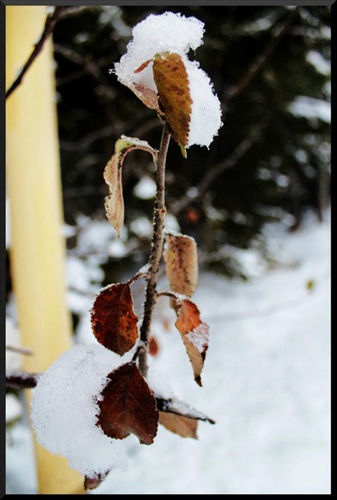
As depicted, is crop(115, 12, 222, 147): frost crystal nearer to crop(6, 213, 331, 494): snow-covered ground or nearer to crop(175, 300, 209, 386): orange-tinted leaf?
crop(175, 300, 209, 386): orange-tinted leaf

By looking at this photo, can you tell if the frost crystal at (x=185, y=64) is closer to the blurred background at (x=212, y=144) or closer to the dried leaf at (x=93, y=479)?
the dried leaf at (x=93, y=479)

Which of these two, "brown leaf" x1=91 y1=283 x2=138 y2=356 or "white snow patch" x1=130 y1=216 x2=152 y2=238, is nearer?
"brown leaf" x1=91 y1=283 x2=138 y2=356

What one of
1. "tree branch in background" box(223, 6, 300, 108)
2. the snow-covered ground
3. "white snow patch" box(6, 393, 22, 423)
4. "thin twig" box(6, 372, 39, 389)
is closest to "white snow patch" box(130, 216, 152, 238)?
the snow-covered ground

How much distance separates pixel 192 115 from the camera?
5.9 inches

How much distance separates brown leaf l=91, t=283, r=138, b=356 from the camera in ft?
0.59

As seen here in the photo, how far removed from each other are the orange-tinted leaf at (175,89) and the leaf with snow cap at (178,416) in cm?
14

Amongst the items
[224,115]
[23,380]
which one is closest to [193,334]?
[23,380]

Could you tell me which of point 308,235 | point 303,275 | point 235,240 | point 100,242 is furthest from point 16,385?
point 308,235

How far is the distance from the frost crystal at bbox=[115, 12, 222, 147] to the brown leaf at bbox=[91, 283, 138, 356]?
7 cm

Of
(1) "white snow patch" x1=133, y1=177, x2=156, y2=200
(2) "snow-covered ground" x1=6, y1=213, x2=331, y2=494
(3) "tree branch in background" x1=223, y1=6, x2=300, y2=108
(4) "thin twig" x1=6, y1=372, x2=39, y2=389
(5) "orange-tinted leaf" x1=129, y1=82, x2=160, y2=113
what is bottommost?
(2) "snow-covered ground" x1=6, y1=213, x2=331, y2=494

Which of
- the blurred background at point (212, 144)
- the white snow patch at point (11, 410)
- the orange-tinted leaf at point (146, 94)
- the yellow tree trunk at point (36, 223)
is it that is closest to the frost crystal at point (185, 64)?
the orange-tinted leaf at point (146, 94)

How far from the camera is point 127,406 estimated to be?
0.18 meters

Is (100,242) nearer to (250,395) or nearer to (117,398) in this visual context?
(250,395)

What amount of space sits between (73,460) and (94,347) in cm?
5
